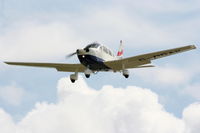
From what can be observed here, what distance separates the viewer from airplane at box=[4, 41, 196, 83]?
47.5m

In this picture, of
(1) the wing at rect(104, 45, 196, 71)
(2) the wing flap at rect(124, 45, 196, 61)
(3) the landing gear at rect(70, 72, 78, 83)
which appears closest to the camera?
(2) the wing flap at rect(124, 45, 196, 61)

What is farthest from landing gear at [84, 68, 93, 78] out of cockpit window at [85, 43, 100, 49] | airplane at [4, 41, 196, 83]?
cockpit window at [85, 43, 100, 49]

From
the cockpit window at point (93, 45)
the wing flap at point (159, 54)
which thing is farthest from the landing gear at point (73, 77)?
the wing flap at point (159, 54)

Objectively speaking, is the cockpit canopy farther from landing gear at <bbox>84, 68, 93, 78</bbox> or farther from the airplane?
landing gear at <bbox>84, 68, 93, 78</bbox>

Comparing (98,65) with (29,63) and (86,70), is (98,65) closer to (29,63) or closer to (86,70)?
(86,70)

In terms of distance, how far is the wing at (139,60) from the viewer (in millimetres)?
47469

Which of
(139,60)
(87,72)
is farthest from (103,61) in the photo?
(139,60)

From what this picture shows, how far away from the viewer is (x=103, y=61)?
162 ft

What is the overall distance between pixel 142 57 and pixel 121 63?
7.66 feet

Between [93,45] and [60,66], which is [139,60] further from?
[60,66]

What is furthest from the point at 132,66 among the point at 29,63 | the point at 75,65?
the point at 29,63

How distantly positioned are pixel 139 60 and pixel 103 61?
3.51m

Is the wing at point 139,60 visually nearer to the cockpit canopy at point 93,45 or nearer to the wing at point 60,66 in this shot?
the cockpit canopy at point 93,45

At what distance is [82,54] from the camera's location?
47.1 m
